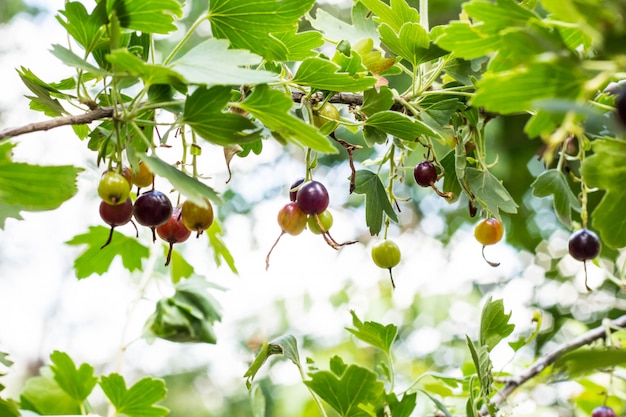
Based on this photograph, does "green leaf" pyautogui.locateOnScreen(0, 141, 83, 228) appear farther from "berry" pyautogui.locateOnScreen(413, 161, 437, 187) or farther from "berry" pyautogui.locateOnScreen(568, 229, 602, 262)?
"berry" pyautogui.locateOnScreen(568, 229, 602, 262)

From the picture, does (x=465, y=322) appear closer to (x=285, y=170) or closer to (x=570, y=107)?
(x=285, y=170)

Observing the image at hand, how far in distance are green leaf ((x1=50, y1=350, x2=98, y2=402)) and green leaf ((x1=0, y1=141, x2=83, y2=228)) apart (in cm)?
27

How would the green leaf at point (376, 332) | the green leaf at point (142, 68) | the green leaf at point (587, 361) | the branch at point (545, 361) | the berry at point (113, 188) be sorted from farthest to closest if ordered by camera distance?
the branch at point (545, 361)
the green leaf at point (376, 332)
the berry at point (113, 188)
the green leaf at point (142, 68)
the green leaf at point (587, 361)

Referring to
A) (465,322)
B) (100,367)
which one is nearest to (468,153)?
(465,322)

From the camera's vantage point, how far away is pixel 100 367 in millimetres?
5125

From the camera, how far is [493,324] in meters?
0.81

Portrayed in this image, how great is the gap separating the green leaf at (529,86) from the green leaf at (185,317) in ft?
1.80

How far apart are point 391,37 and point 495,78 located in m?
0.30

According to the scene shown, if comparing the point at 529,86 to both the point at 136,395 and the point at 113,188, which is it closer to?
the point at 113,188

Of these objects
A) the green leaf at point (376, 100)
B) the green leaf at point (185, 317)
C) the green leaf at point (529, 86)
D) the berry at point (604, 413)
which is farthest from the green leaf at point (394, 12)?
the berry at point (604, 413)

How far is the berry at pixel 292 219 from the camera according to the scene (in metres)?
0.74

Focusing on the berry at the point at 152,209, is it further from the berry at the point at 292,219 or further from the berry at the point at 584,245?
the berry at the point at 584,245

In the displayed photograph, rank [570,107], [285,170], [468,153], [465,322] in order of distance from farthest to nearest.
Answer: [285,170]
[465,322]
[468,153]
[570,107]

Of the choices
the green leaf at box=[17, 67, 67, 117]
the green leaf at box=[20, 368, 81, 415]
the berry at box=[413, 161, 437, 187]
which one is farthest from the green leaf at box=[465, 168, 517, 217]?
the green leaf at box=[20, 368, 81, 415]
